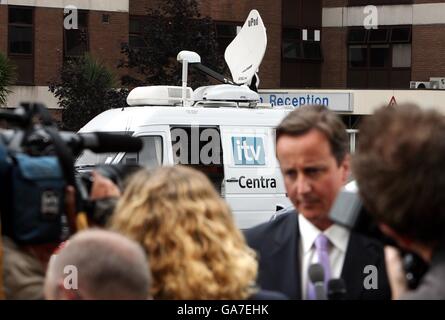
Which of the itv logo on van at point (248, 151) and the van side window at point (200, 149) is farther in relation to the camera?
the itv logo on van at point (248, 151)

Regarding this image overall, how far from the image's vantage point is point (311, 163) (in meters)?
3.20

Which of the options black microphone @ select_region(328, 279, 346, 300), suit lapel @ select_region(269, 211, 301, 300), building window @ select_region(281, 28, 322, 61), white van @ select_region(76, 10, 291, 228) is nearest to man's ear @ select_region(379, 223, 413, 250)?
black microphone @ select_region(328, 279, 346, 300)

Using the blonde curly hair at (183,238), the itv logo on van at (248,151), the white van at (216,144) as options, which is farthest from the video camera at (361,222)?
the itv logo on van at (248,151)

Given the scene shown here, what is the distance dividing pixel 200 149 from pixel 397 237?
9.41 metres

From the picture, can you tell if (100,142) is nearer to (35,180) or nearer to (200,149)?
(35,180)

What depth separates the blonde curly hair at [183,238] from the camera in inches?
99.5

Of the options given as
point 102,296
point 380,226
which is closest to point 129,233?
point 102,296

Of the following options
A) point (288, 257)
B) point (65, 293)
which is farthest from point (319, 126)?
point (65, 293)

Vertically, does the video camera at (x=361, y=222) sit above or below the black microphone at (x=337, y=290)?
above

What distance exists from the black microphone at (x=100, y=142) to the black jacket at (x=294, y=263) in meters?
0.71

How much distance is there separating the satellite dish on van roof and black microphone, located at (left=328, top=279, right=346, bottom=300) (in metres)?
10.9

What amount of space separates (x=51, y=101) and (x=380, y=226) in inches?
1087

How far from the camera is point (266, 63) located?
1297 inches

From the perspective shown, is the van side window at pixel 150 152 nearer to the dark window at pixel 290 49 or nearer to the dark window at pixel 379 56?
the dark window at pixel 290 49
